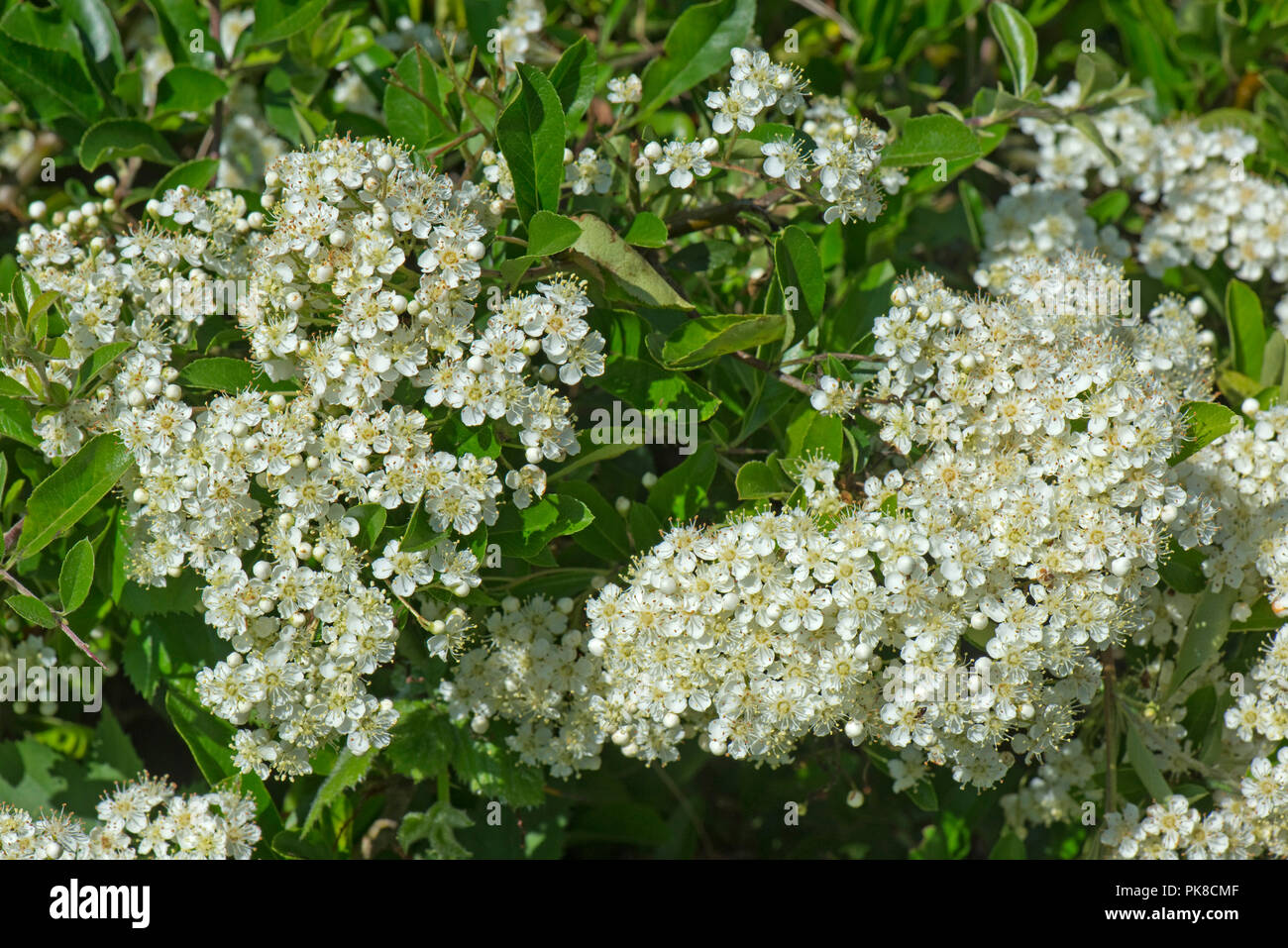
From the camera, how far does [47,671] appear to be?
3.08 metres

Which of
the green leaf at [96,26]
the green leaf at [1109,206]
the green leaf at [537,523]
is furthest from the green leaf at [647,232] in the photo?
the green leaf at [1109,206]

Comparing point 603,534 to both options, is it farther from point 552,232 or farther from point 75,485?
point 75,485

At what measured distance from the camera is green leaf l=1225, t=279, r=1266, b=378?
3.37 meters

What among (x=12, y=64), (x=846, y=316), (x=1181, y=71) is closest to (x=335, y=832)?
(x=846, y=316)

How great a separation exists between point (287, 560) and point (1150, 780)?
226 cm

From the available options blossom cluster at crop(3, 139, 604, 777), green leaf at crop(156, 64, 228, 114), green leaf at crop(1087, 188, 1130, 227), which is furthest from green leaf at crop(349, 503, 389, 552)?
green leaf at crop(1087, 188, 1130, 227)

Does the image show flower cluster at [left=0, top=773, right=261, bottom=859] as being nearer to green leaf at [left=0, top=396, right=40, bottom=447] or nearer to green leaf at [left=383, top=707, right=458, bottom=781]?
green leaf at [left=383, top=707, right=458, bottom=781]

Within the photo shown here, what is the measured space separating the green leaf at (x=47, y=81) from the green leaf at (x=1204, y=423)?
3.17 meters

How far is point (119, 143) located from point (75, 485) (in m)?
1.14

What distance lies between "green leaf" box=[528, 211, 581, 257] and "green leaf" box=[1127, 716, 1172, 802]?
1.99 meters

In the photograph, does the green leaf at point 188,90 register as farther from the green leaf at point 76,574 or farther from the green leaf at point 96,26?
the green leaf at point 76,574

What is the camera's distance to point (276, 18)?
3260 mm

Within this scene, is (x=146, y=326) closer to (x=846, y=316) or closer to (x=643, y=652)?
(x=643, y=652)

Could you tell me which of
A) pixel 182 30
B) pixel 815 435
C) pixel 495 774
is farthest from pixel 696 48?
pixel 495 774
